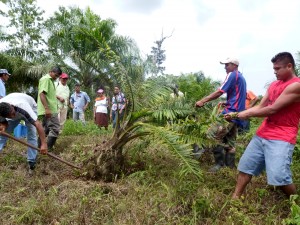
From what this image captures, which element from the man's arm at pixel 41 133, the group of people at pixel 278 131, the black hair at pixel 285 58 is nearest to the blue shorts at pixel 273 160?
the group of people at pixel 278 131

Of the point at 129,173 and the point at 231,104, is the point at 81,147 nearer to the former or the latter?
the point at 129,173

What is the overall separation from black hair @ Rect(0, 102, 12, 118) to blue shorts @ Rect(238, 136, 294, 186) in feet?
9.93

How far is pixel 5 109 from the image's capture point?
4.14 metres

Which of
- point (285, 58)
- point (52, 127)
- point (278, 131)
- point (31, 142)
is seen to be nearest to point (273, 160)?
point (278, 131)

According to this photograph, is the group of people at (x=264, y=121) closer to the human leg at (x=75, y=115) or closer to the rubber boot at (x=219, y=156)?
the rubber boot at (x=219, y=156)

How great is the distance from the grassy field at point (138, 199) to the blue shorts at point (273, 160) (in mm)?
331

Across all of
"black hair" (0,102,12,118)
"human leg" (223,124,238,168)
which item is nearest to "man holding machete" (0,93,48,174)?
"black hair" (0,102,12,118)

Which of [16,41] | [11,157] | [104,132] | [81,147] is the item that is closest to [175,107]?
[81,147]

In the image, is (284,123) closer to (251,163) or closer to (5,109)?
(251,163)

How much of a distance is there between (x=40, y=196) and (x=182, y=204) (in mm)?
1754

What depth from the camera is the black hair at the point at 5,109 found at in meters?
4.13

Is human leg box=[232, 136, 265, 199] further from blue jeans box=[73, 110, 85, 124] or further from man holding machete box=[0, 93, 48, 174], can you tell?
blue jeans box=[73, 110, 85, 124]

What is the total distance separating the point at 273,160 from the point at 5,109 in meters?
3.28

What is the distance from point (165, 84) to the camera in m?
5.45
